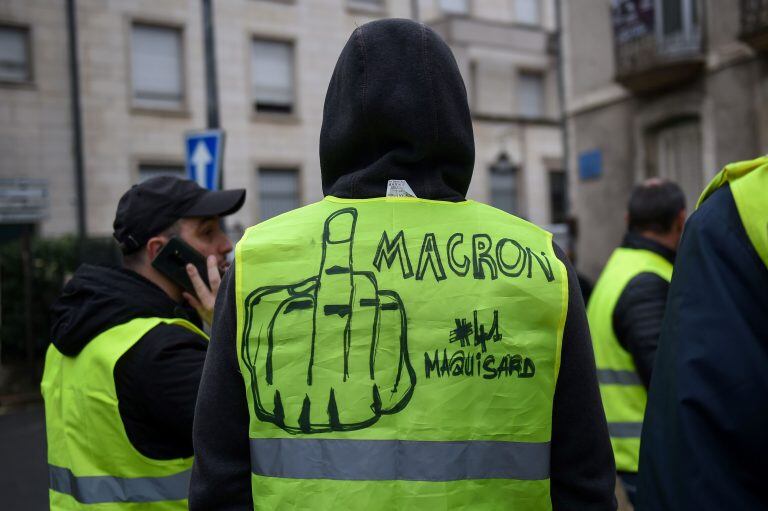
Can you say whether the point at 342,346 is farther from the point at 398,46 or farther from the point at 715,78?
the point at 715,78

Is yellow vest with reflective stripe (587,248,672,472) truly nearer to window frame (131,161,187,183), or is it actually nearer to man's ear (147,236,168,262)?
man's ear (147,236,168,262)

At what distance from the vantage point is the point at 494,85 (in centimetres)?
2584

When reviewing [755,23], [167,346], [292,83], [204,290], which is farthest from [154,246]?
[292,83]

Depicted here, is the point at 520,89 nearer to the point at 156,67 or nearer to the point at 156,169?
the point at 156,67

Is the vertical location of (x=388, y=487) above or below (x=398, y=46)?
below

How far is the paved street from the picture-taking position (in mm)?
6262

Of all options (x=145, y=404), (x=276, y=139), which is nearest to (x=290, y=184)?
(x=276, y=139)

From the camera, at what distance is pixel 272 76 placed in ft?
69.8

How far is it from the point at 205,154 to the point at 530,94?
21.0 metres

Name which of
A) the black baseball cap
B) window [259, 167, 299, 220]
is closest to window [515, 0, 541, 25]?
window [259, 167, 299, 220]

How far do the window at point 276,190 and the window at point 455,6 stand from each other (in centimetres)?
825

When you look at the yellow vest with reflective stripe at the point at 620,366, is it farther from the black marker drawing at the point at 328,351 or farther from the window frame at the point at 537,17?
the window frame at the point at 537,17

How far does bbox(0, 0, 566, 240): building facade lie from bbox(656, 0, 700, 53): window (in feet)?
22.2

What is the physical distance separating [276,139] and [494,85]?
8591mm
